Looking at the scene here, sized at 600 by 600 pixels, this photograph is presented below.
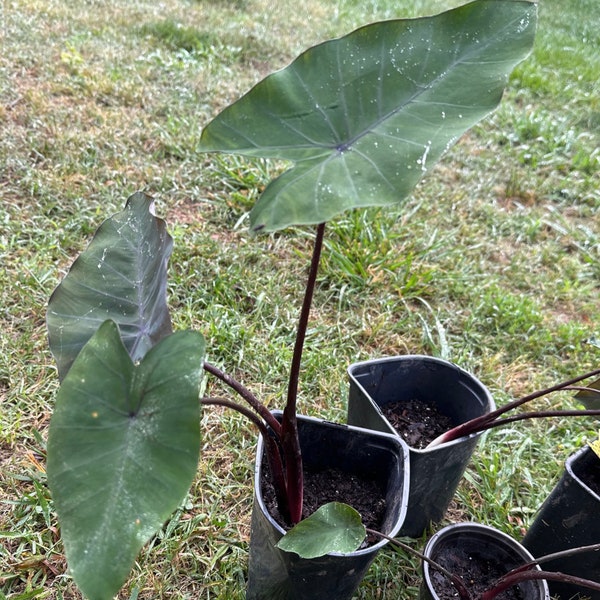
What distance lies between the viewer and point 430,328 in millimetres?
1857

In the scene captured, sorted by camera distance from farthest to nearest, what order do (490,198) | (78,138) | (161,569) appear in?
(490,198), (78,138), (161,569)

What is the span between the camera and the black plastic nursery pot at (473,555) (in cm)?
107

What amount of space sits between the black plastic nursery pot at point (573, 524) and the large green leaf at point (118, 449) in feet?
2.82

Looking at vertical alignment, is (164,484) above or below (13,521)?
above

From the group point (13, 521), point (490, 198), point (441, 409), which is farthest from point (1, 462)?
point (490, 198)

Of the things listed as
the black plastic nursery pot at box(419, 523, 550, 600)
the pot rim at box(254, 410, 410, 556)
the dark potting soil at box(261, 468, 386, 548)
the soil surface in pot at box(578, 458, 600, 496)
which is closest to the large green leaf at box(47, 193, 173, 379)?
the pot rim at box(254, 410, 410, 556)

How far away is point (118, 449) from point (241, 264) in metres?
1.36

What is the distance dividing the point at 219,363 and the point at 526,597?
0.96 metres

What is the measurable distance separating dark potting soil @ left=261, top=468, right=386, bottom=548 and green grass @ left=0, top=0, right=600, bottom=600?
0.22 meters

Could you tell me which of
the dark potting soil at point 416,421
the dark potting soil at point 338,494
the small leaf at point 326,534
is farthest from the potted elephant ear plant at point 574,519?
the small leaf at point 326,534

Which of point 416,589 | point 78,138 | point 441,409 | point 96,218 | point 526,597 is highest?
point 78,138

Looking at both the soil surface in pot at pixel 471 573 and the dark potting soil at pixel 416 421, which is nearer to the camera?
the soil surface in pot at pixel 471 573

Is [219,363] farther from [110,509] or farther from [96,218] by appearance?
[110,509]

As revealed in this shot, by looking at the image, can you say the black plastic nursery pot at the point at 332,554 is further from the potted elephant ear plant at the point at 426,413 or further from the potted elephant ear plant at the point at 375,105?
the potted elephant ear plant at the point at 375,105
